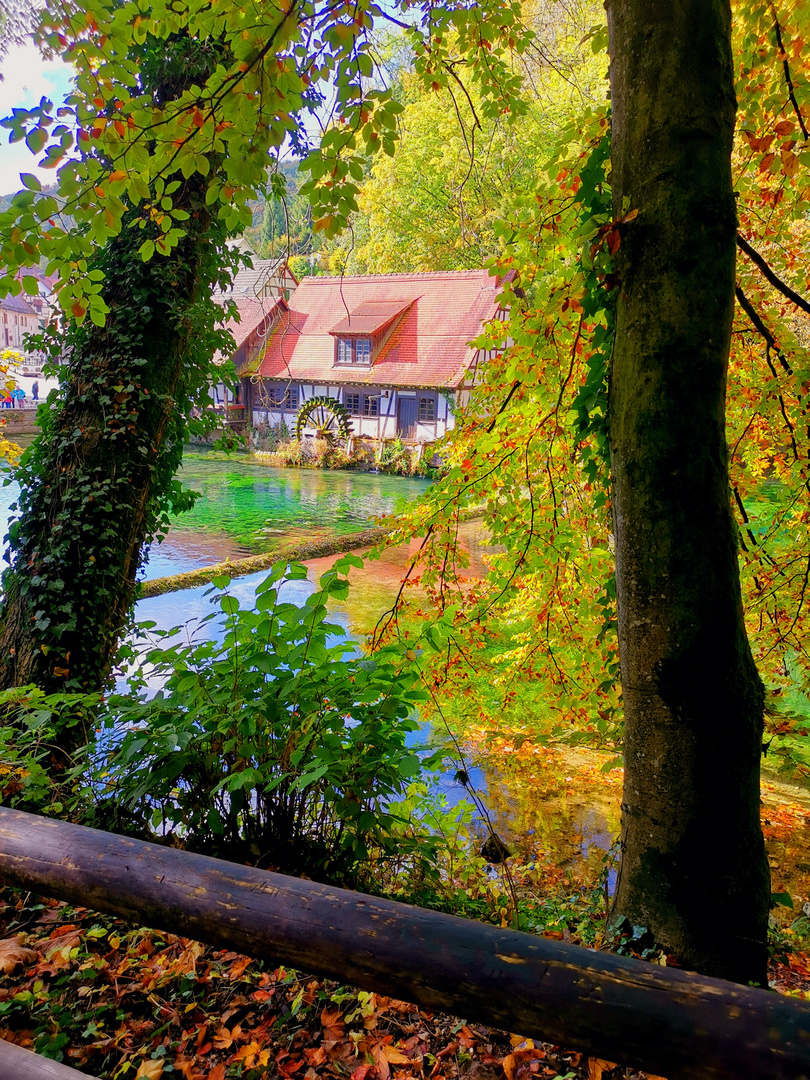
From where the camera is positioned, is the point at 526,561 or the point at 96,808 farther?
the point at 526,561

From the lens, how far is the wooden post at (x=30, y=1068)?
144 cm

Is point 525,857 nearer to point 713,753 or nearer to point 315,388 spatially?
point 713,753

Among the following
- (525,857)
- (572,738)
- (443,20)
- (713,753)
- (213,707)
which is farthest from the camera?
(525,857)

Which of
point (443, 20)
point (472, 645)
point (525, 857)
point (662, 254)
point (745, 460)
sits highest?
point (443, 20)

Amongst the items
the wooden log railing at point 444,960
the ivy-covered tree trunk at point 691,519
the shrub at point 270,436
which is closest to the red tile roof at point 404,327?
the shrub at point 270,436

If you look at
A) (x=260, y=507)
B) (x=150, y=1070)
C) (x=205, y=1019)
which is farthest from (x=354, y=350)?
(x=150, y=1070)

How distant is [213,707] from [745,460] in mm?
3513

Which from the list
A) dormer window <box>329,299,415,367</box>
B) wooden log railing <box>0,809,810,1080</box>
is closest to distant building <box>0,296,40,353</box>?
dormer window <box>329,299,415,367</box>

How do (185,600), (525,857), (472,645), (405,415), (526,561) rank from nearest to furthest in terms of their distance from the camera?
(526,561) → (472,645) → (525,857) → (185,600) → (405,415)

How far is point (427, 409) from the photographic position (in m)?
26.1

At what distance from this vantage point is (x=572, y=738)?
3.41 meters

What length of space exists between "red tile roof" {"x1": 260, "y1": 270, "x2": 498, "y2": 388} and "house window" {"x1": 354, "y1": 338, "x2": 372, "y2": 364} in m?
0.34

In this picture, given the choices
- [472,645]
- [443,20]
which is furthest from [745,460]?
[443,20]

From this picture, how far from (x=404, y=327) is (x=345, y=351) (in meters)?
2.53
